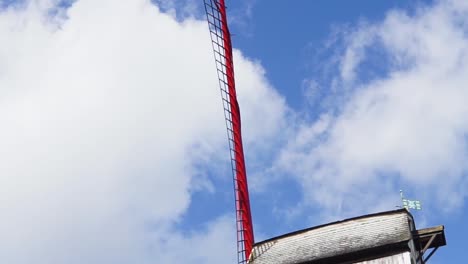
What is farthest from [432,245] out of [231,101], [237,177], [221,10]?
[221,10]

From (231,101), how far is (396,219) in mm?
12725

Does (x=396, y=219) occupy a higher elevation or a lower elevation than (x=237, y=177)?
lower

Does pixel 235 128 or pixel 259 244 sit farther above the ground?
pixel 235 128

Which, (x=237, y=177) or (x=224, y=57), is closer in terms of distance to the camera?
(x=237, y=177)

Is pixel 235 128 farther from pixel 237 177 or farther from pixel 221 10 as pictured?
pixel 221 10

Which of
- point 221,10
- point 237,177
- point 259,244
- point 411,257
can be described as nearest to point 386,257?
point 411,257

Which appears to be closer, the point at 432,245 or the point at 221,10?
the point at 432,245

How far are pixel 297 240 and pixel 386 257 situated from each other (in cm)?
433

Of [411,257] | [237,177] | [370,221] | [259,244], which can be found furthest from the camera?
[237,177]

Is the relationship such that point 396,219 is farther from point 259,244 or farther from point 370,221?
point 259,244

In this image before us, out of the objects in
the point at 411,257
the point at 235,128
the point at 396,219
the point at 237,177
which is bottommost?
the point at 411,257

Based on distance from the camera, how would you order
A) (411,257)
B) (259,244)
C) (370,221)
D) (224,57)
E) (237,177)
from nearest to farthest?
(411,257) < (370,221) < (259,244) < (237,177) < (224,57)

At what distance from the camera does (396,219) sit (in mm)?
32031

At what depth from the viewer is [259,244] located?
35.1m
